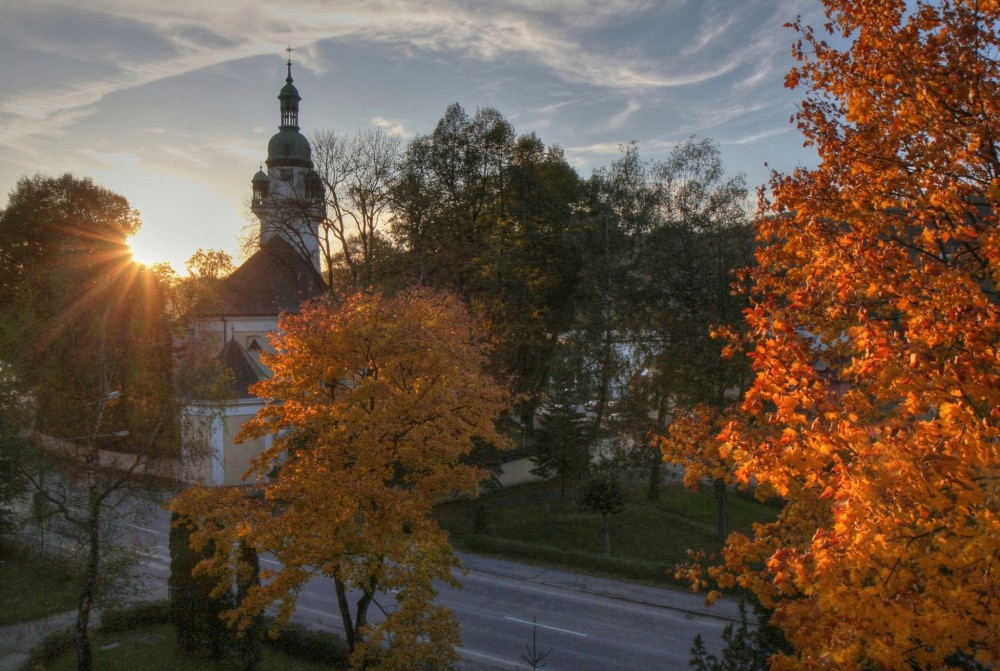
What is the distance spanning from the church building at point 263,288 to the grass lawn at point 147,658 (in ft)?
25.6

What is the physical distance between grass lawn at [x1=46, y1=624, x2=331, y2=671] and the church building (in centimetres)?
782

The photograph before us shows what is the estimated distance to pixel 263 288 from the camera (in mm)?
39875

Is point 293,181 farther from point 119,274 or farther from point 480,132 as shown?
point 119,274

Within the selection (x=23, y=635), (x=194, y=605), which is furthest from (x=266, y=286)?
(x=194, y=605)

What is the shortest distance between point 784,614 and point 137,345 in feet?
54.0

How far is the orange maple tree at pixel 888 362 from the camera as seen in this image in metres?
4.50

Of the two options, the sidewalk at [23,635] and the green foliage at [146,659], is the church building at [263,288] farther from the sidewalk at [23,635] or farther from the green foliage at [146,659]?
the green foliage at [146,659]

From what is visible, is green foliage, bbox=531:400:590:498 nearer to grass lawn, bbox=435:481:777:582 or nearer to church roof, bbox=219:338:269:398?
grass lawn, bbox=435:481:777:582

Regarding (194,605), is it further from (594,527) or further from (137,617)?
(594,527)

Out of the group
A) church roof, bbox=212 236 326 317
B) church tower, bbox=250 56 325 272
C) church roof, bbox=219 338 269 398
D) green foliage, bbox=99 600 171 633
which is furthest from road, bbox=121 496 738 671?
church tower, bbox=250 56 325 272

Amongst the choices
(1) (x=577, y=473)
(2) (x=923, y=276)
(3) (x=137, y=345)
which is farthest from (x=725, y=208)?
(2) (x=923, y=276)

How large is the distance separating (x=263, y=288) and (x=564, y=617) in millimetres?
27702

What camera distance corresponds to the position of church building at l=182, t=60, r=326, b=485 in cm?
3203

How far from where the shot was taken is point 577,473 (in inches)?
1120
